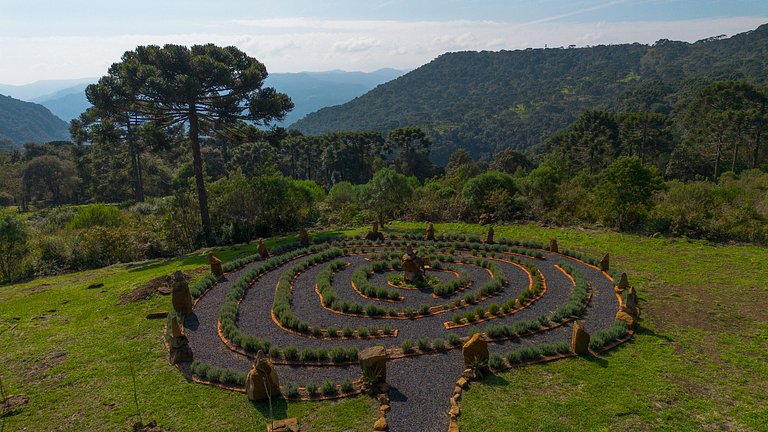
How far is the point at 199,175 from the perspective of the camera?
1222 inches

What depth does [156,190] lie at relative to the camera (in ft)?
230

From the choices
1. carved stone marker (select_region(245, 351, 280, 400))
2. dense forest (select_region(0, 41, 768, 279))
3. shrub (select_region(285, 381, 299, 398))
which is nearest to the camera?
carved stone marker (select_region(245, 351, 280, 400))

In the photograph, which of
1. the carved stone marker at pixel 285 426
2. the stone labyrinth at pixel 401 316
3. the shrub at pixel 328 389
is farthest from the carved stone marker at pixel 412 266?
the carved stone marker at pixel 285 426

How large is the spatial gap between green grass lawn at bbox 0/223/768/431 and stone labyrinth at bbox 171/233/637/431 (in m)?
0.76

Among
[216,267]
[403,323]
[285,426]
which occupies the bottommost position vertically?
[403,323]

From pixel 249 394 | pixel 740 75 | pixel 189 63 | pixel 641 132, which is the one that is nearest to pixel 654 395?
pixel 249 394

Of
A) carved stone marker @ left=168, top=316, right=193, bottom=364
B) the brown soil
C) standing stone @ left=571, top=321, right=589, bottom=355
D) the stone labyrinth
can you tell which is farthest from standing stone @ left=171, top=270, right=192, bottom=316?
standing stone @ left=571, top=321, right=589, bottom=355

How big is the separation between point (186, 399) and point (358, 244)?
1681cm

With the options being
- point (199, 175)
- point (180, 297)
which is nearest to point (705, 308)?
point (180, 297)

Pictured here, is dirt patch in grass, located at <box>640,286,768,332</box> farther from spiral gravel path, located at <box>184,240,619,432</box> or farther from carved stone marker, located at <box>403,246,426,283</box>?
carved stone marker, located at <box>403,246,426,283</box>

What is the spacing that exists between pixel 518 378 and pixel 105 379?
39.9 feet

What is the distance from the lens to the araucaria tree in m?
28.5

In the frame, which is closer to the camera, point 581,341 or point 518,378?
point 518,378

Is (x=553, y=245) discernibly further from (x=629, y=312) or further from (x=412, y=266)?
(x=629, y=312)
